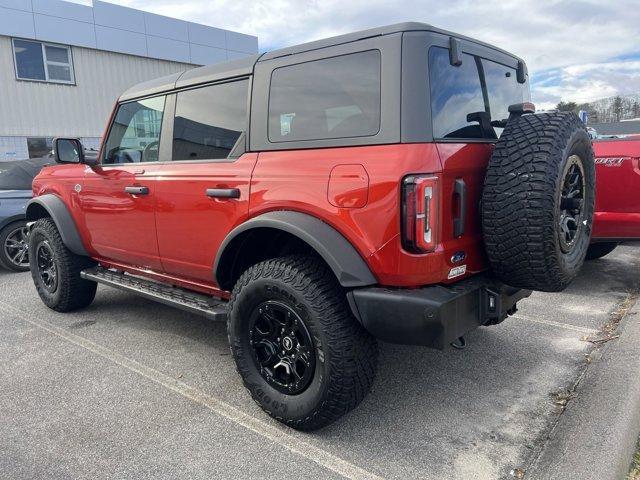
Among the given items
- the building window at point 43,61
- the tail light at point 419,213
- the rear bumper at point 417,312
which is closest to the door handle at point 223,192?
the rear bumper at point 417,312

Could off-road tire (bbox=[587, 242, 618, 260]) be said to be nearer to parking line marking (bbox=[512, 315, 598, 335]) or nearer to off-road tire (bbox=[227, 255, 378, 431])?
parking line marking (bbox=[512, 315, 598, 335])

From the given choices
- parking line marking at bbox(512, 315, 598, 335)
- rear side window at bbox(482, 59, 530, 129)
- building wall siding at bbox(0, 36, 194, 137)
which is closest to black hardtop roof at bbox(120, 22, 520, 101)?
rear side window at bbox(482, 59, 530, 129)

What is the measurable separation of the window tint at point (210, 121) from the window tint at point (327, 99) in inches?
11.9

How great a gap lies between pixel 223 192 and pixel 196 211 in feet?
1.05

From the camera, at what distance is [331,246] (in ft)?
7.92

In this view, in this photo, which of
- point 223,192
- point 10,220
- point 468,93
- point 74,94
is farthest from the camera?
point 74,94

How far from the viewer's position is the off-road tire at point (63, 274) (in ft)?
14.9

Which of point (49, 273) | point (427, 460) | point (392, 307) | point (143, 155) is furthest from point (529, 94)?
point (49, 273)

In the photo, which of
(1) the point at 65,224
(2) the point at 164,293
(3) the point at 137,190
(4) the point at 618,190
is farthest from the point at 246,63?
(4) the point at 618,190

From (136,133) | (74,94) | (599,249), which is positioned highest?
(74,94)

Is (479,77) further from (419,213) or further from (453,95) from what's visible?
(419,213)

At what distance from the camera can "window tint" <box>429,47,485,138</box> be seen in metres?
2.42

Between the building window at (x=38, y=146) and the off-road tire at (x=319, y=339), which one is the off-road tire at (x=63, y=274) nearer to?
the off-road tire at (x=319, y=339)

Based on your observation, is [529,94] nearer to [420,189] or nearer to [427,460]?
[420,189]
